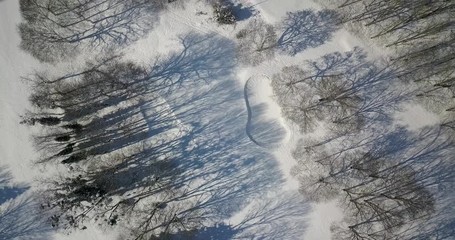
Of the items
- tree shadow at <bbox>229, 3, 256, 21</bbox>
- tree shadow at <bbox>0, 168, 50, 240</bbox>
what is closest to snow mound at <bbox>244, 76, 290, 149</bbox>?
tree shadow at <bbox>229, 3, 256, 21</bbox>

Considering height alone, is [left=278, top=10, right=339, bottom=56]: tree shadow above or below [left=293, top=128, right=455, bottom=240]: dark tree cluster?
above

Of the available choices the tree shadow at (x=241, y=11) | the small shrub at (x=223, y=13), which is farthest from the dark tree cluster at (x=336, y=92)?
the small shrub at (x=223, y=13)

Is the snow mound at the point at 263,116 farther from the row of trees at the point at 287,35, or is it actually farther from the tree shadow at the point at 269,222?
the tree shadow at the point at 269,222

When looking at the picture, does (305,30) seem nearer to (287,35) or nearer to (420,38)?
(287,35)

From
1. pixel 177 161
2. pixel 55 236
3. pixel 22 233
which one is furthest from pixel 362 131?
pixel 22 233

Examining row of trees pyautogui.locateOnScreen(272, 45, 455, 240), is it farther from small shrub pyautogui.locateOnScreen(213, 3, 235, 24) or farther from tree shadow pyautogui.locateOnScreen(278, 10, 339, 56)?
small shrub pyautogui.locateOnScreen(213, 3, 235, 24)

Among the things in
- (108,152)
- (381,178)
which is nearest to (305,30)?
(381,178)
